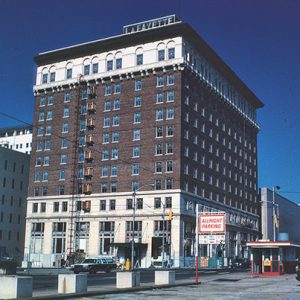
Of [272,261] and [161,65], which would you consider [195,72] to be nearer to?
[161,65]

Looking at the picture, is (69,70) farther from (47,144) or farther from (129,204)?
(129,204)

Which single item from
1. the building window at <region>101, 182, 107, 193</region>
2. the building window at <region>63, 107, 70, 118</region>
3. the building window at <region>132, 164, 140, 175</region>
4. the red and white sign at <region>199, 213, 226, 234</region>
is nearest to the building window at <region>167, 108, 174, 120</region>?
the building window at <region>132, 164, 140, 175</region>

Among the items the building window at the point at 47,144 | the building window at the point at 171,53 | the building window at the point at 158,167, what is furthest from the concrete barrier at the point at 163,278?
the building window at the point at 47,144

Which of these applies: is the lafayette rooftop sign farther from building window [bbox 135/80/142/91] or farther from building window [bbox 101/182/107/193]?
building window [bbox 101/182/107/193]

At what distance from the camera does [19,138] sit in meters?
150

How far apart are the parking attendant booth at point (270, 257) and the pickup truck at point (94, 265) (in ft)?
63.7

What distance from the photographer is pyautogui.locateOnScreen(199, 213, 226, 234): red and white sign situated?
37.4 meters

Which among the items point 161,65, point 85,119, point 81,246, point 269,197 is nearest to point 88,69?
point 85,119

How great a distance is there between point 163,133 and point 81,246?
25.5 metres

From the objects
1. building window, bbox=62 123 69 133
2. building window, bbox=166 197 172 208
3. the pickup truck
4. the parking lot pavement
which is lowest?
the parking lot pavement

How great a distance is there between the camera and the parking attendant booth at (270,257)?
50531mm

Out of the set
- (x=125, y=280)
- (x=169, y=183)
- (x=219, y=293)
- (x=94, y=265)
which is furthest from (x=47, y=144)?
(x=219, y=293)

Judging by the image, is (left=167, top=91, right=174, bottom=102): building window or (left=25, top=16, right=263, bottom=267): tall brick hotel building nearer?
(left=25, top=16, right=263, bottom=267): tall brick hotel building

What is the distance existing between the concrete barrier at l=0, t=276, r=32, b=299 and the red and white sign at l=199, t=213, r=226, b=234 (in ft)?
59.5
